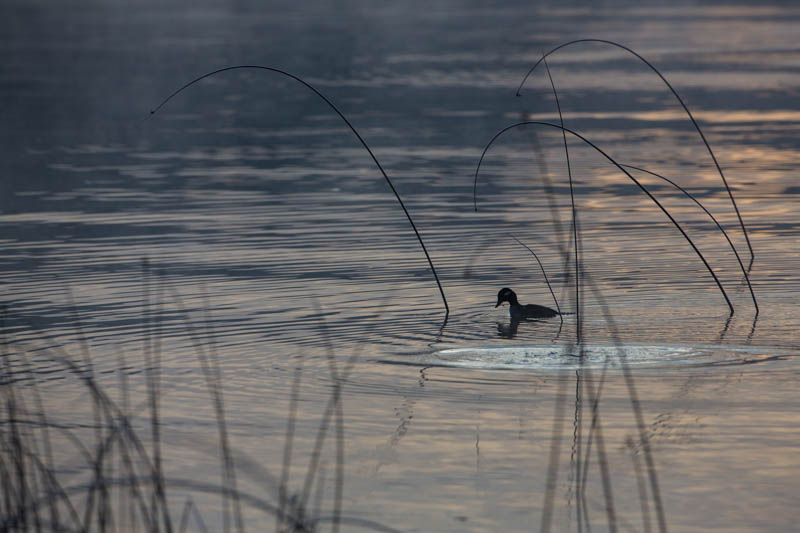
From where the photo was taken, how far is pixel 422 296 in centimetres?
1144

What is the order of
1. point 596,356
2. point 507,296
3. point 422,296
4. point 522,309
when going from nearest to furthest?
point 596,356, point 522,309, point 507,296, point 422,296

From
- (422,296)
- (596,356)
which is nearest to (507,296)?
(422,296)

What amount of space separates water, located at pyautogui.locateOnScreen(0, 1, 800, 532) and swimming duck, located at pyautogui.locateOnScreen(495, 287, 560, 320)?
4.3 inches

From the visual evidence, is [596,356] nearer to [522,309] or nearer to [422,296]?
[522,309]

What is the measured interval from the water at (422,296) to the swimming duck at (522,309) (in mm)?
109

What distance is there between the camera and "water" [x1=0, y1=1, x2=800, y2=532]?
7.16m

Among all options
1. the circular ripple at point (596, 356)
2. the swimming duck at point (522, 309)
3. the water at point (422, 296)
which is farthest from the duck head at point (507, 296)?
the circular ripple at point (596, 356)

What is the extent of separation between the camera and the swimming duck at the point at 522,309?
34.2 ft

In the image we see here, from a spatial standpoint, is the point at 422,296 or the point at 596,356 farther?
the point at 422,296

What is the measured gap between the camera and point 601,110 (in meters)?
27.9

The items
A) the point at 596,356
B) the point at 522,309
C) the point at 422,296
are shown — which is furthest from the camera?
the point at 422,296

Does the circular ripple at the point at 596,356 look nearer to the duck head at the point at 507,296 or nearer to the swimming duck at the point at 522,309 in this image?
the swimming duck at the point at 522,309

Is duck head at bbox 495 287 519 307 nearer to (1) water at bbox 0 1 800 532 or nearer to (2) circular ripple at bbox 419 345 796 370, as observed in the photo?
(1) water at bbox 0 1 800 532

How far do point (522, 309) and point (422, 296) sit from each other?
1.21 m
